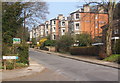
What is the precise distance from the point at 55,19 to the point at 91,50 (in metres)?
52.0

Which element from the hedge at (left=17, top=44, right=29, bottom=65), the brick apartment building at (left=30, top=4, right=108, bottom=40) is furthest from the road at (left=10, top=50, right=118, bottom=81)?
the brick apartment building at (left=30, top=4, right=108, bottom=40)

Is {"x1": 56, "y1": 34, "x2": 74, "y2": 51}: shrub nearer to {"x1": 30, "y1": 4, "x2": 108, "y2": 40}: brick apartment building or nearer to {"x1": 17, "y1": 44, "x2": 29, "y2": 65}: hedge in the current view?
{"x1": 30, "y1": 4, "x2": 108, "y2": 40}: brick apartment building

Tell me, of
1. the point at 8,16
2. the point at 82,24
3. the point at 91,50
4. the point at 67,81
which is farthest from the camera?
the point at 82,24

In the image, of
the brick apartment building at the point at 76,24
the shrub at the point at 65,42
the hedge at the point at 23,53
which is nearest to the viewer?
the hedge at the point at 23,53

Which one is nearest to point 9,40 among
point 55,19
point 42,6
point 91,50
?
point 42,6

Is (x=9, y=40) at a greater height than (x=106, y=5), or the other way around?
(x=106, y=5)

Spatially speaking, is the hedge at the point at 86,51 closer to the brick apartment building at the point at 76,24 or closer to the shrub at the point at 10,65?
the brick apartment building at the point at 76,24

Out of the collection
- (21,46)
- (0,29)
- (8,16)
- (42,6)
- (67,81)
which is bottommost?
(67,81)

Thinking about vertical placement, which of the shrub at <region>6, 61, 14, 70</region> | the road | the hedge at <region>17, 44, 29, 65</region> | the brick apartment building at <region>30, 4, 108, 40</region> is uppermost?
the brick apartment building at <region>30, 4, 108, 40</region>

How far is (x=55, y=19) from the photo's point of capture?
86188 millimetres

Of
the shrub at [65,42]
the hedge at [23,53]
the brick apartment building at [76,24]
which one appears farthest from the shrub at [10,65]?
the shrub at [65,42]

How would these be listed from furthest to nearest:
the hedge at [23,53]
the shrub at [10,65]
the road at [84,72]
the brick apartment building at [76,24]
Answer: the brick apartment building at [76,24] → the hedge at [23,53] → the shrub at [10,65] → the road at [84,72]

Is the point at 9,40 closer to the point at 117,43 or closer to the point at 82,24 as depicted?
the point at 117,43

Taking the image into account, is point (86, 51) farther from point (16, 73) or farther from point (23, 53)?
point (16, 73)
